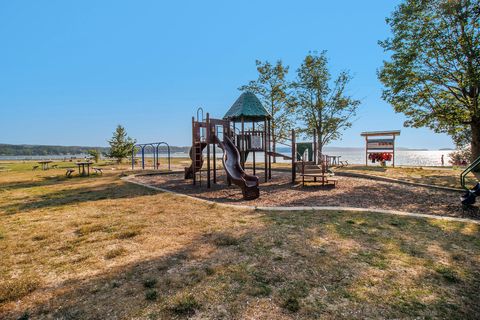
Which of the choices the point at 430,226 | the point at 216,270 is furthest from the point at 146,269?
the point at 430,226

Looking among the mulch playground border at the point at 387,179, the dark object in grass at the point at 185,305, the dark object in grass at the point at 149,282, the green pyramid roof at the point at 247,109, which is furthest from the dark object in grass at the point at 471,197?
the green pyramid roof at the point at 247,109

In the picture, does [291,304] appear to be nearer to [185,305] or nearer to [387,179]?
[185,305]

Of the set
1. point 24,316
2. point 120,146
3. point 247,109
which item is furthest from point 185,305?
point 120,146

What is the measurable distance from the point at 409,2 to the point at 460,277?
17406mm

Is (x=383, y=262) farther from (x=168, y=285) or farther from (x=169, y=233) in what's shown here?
(x=169, y=233)

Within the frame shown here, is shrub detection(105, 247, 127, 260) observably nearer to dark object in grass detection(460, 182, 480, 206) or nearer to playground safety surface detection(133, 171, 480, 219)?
playground safety surface detection(133, 171, 480, 219)

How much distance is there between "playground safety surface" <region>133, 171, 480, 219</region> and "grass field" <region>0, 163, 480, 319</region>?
4.93 ft

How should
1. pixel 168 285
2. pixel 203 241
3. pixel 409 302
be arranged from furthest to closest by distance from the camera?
1. pixel 203 241
2. pixel 168 285
3. pixel 409 302

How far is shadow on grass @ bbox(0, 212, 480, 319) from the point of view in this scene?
9.17ft

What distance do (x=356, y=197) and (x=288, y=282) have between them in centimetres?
673

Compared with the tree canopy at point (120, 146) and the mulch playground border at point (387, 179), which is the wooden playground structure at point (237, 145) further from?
the tree canopy at point (120, 146)

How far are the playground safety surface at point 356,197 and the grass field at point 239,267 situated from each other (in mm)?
1504

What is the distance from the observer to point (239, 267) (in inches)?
148

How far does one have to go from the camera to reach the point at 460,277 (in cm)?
353
